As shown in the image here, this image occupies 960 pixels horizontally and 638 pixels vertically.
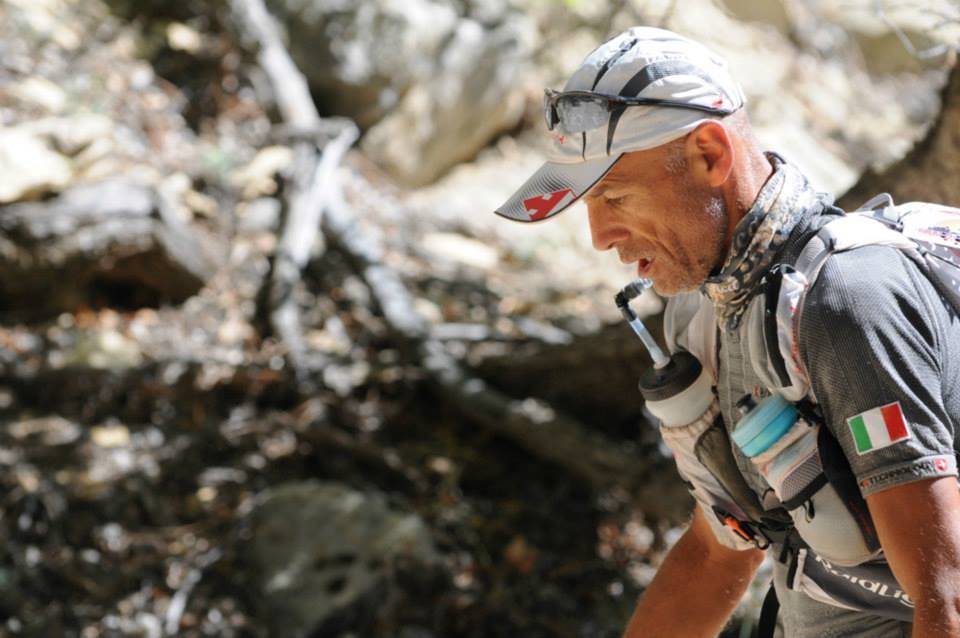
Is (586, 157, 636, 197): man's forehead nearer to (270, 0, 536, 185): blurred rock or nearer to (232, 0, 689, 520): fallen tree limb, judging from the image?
(232, 0, 689, 520): fallen tree limb

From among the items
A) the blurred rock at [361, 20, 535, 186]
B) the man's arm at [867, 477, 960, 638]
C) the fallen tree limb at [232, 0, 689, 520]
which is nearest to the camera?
the man's arm at [867, 477, 960, 638]

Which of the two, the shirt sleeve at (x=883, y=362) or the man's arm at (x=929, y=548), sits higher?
the shirt sleeve at (x=883, y=362)

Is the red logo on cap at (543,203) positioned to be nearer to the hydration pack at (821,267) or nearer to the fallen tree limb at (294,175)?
the hydration pack at (821,267)

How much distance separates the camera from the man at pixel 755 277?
1354mm

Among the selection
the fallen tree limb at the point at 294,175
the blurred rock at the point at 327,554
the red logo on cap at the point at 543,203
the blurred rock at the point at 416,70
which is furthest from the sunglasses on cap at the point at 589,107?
the blurred rock at the point at 416,70

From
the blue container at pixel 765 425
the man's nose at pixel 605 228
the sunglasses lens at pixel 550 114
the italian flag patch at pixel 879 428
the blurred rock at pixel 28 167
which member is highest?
the sunglasses lens at pixel 550 114

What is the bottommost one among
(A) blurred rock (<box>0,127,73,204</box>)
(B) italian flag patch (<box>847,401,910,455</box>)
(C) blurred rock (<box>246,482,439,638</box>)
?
(C) blurred rock (<box>246,482,439,638</box>)

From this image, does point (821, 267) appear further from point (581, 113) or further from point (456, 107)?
point (456, 107)

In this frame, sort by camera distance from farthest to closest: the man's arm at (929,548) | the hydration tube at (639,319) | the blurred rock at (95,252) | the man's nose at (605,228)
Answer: the blurred rock at (95,252) < the hydration tube at (639,319) < the man's nose at (605,228) < the man's arm at (929,548)

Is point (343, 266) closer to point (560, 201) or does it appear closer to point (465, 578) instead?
point (465, 578)

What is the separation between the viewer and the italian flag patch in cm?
135

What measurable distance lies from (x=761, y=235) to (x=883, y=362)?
1.05 feet

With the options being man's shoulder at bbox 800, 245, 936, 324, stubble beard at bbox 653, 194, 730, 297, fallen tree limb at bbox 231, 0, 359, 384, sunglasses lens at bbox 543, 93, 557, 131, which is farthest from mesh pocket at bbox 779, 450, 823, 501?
fallen tree limb at bbox 231, 0, 359, 384

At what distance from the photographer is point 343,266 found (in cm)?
617
